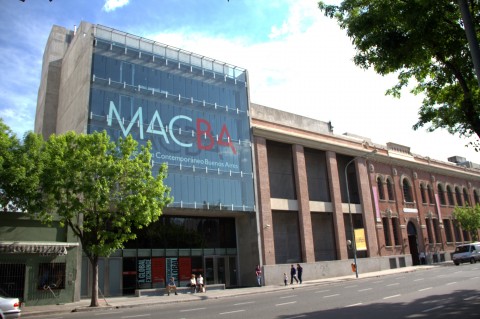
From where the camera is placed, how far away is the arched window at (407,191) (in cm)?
5241

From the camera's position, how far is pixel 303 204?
3909 cm

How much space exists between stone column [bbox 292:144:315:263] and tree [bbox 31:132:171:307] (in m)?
18.0

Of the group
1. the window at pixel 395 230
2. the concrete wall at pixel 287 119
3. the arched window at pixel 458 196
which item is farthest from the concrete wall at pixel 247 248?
the arched window at pixel 458 196

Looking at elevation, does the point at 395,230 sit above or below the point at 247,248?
above

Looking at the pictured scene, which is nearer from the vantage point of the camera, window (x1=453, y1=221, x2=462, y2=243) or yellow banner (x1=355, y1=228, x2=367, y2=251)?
yellow banner (x1=355, y1=228, x2=367, y2=251)

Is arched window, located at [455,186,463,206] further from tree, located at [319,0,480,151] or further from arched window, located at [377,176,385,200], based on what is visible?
tree, located at [319,0,480,151]

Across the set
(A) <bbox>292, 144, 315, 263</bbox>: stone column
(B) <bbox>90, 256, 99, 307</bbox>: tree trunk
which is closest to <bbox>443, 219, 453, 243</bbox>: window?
(A) <bbox>292, 144, 315, 263</bbox>: stone column

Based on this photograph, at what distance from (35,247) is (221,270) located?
16480 millimetres

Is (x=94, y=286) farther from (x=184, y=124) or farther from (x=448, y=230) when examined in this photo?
(x=448, y=230)

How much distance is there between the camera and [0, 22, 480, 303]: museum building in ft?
99.5

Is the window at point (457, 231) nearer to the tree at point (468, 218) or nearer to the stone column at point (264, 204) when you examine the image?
the tree at point (468, 218)

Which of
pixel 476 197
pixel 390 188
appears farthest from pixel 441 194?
pixel 390 188

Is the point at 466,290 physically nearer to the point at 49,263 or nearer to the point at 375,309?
the point at 375,309

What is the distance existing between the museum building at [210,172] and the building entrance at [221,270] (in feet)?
0.28
